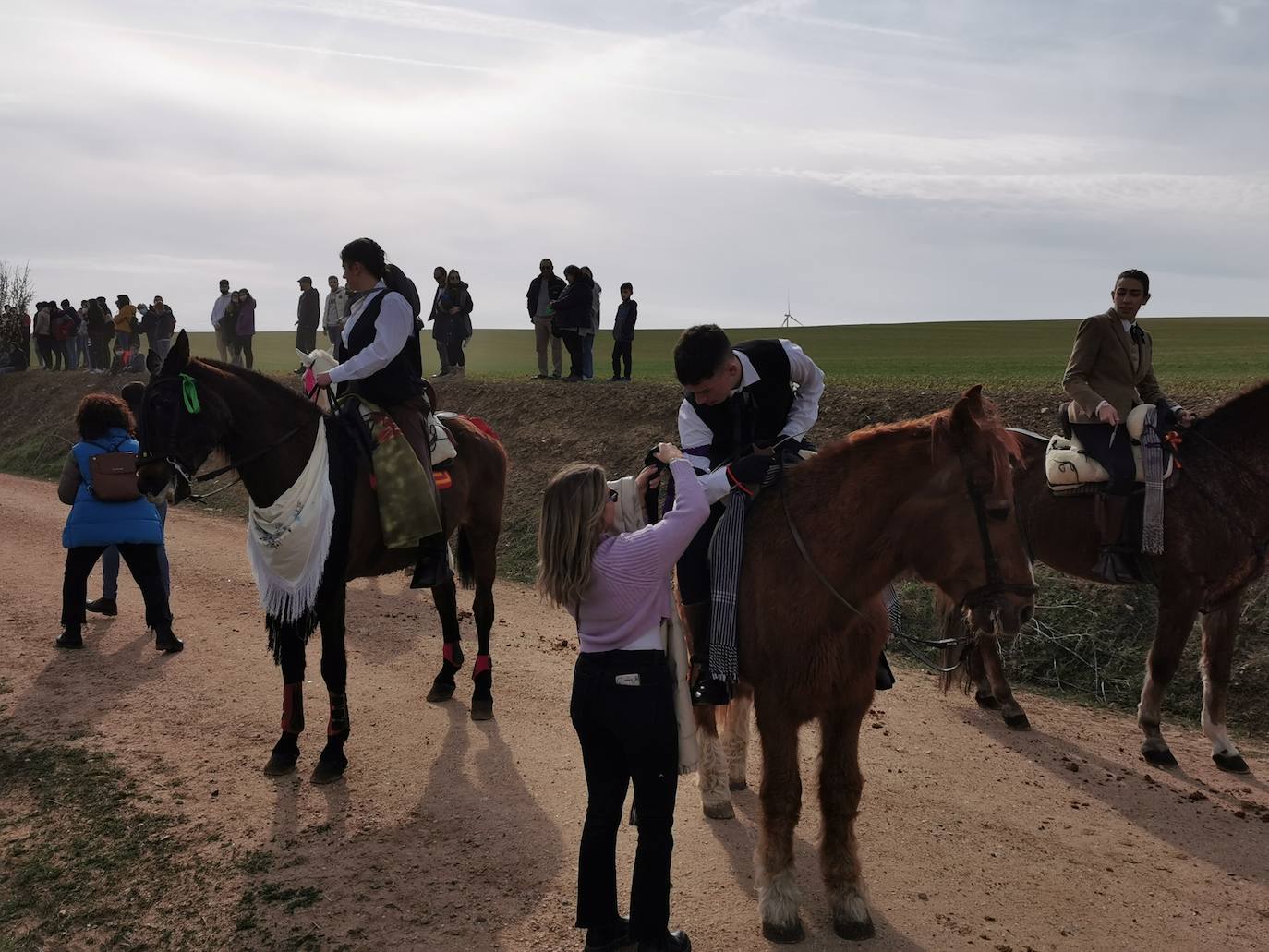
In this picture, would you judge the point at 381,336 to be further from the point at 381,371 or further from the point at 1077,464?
the point at 1077,464

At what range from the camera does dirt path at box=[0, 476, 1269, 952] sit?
457 cm

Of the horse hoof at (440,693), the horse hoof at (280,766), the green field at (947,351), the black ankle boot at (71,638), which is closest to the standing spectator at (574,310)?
the green field at (947,351)

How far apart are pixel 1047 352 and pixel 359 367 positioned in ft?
116

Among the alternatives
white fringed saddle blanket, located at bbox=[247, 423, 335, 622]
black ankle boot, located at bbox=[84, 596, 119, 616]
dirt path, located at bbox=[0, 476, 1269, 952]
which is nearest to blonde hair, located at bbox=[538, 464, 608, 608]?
dirt path, located at bbox=[0, 476, 1269, 952]

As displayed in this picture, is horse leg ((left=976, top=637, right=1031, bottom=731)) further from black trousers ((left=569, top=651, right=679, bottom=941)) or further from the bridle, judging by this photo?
the bridle

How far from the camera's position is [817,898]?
4.75 metres

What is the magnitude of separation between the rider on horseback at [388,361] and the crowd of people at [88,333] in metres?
21.8

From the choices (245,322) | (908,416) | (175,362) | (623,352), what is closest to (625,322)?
(623,352)

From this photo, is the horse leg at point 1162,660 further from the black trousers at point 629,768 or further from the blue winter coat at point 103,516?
the blue winter coat at point 103,516

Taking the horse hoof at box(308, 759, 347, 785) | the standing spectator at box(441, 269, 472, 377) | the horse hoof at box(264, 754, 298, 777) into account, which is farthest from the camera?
the standing spectator at box(441, 269, 472, 377)

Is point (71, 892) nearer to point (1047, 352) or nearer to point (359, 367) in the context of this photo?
point (359, 367)

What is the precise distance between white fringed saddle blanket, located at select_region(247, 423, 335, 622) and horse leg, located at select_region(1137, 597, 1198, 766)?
5752 mm

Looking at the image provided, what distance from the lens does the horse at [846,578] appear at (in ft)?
Result: 13.0

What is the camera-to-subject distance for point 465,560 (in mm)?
8383
